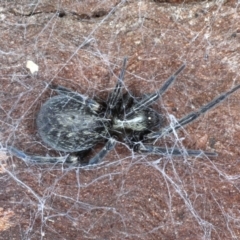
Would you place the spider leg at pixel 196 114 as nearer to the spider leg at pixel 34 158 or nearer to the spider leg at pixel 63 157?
the spider leg at pixel 63 157

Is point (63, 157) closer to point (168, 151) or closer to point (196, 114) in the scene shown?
point (168, 151)

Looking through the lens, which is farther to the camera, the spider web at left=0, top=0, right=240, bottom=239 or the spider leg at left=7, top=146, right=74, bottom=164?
the spider leg at left=7, top=146, right=74, bottom=164

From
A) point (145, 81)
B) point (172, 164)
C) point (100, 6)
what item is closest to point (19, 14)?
point (100, 6)

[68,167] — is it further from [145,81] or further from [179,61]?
[179,61]

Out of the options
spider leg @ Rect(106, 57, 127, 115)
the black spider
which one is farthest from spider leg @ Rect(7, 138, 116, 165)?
spider leg @ Rect(106, 57, 127, 115)

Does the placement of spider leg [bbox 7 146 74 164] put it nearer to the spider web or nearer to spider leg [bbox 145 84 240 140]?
the spider web

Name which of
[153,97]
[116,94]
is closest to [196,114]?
[153,97]
